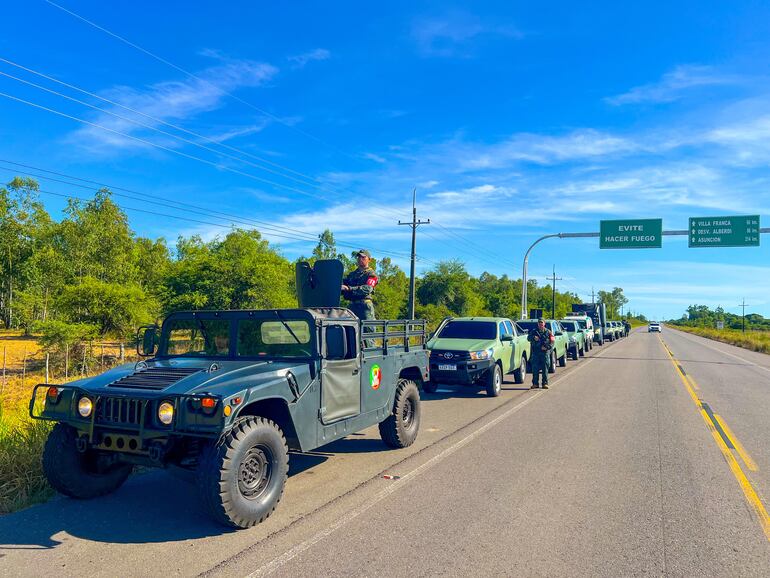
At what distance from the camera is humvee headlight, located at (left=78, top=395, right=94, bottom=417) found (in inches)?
183

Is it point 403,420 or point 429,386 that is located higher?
point 403,420

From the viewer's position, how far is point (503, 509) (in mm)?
5031

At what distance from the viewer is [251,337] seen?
577 centimetres

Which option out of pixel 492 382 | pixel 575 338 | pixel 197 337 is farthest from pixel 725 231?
pixel 197 337

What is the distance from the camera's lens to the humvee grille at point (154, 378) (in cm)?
468

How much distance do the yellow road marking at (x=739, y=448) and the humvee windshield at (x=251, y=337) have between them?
5.70 metres

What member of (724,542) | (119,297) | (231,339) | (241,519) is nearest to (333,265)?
(231,339)

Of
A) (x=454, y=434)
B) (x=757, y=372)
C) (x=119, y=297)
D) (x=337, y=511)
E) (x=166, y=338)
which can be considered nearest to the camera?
(x=337, y=511)

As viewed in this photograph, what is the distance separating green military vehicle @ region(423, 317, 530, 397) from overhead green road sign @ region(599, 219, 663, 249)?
16.1m

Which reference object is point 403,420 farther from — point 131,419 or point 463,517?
point 131,419

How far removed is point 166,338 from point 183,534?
2.54 m

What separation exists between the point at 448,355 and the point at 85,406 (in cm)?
845

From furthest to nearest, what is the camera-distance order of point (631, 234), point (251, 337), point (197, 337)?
point (631, 234)
point (197, 337)
point (251, 337)

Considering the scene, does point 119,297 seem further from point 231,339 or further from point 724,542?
point 724,542
